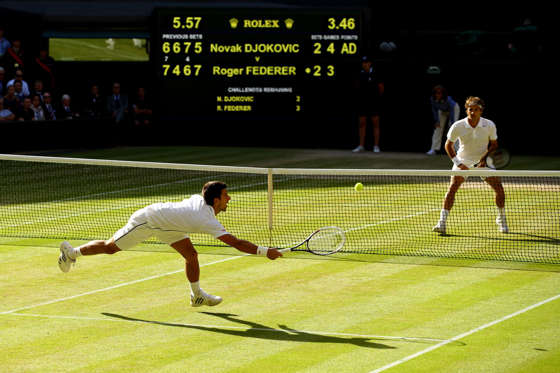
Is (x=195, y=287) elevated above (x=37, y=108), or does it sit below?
below

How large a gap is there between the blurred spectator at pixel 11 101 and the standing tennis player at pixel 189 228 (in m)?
15.5

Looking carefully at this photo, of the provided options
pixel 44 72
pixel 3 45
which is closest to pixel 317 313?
pixel 44 72

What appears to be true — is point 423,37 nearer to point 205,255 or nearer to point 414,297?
point 205,255

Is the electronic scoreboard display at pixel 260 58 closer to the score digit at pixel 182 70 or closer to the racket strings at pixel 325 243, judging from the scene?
the score digit at pixel 182 70

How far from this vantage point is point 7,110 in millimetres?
25609

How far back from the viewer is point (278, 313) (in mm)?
10477

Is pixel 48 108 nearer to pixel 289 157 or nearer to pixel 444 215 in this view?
pixel 289 157

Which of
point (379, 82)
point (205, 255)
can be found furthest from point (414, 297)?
point (379, 82)

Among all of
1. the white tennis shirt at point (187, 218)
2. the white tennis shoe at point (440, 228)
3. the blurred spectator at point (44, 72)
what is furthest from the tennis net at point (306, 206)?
the blurred spectator at point (44, 72)

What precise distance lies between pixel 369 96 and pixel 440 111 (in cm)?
185

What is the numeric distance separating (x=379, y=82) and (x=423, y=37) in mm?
4369

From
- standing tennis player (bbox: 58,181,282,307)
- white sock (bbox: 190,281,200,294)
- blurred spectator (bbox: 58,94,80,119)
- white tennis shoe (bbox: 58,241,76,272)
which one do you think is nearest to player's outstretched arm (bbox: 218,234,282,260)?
standing tennis player (bbox: 58,181,282,307)

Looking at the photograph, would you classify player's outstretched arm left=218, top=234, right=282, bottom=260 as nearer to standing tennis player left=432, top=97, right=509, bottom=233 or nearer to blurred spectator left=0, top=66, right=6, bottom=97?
Answer: standing tennis player left=432, top=97, right=509, bottom=233

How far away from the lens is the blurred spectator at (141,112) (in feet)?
93.4
